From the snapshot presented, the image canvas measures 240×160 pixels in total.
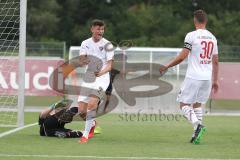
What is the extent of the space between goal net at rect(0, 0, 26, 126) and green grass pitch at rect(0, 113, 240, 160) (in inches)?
37.6

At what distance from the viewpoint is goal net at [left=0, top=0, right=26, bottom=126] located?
14.1 metres

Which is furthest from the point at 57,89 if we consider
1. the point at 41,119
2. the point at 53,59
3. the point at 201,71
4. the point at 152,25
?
the point at 152,25

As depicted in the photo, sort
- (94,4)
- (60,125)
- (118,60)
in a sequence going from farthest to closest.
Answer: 1. (94,4)
2. (118,60)
3. (60,125)

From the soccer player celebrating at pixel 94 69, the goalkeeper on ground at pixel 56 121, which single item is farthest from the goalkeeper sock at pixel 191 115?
the goalkeeper on ground at pixel 56 121

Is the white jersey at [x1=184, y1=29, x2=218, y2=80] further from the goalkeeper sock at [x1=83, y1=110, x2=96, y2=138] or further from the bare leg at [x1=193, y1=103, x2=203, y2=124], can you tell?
the goalkeeper sock at [x1=83, y1=110, x2=96, y2=138]

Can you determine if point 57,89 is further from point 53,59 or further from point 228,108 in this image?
point 228,108

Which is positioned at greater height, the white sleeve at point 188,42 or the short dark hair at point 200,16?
the short dark hair at point 200,16

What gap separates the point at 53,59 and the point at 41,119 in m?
9.70

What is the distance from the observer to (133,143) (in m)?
11.5

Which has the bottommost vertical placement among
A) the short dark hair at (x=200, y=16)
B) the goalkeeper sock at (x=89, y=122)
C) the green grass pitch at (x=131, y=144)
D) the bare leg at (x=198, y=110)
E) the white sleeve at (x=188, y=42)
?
the green grass pitch at (x=131, y=144)

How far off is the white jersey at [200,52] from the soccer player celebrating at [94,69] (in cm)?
134

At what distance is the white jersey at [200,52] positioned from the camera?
11602 millimetres

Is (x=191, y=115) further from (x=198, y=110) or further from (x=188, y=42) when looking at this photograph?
(x=188, y=42)

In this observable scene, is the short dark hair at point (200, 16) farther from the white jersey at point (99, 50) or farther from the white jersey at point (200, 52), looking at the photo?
the white jersey at point (99, 50)
